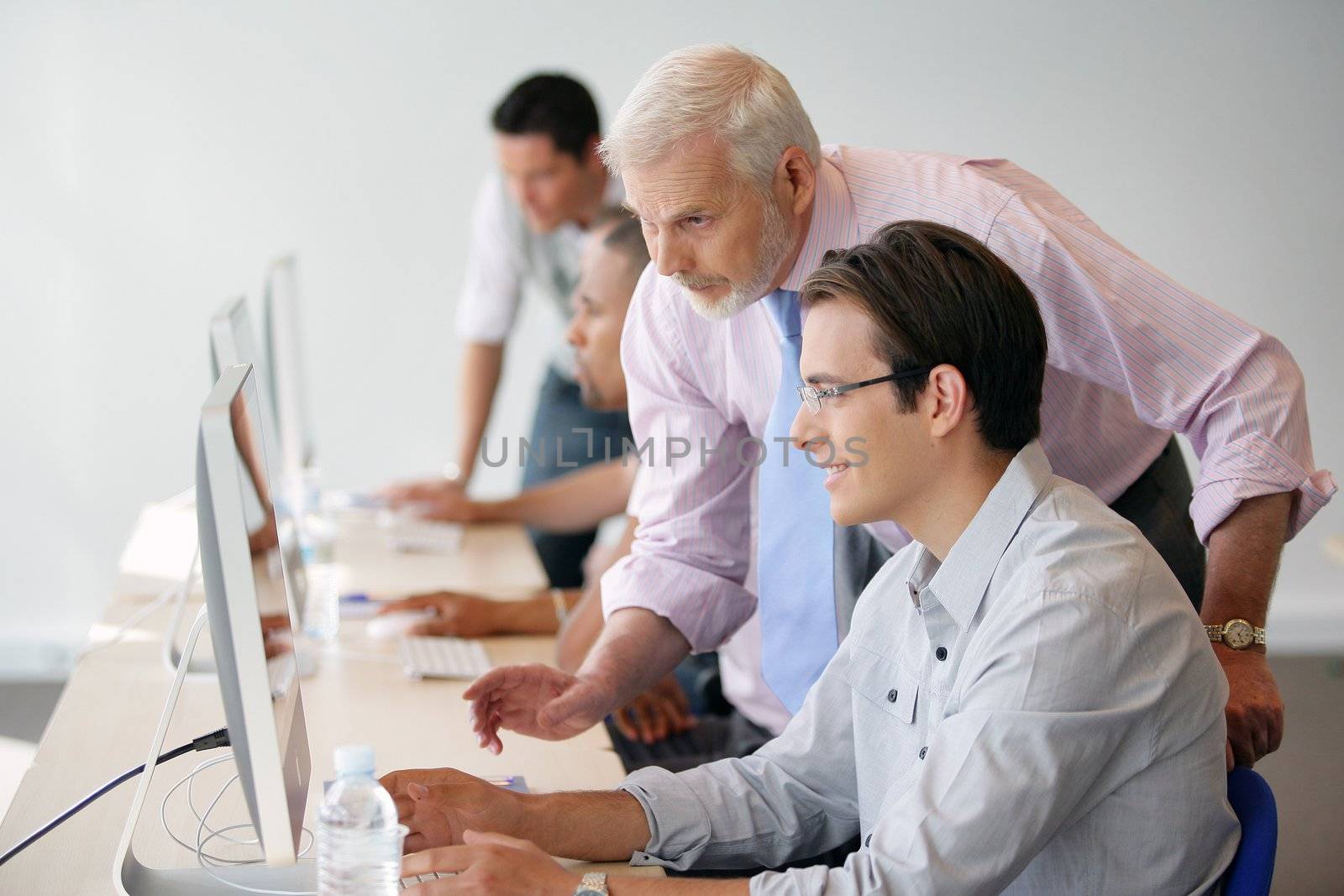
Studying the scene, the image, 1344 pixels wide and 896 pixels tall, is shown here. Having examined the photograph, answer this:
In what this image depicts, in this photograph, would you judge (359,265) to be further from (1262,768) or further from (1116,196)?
(1262,768)

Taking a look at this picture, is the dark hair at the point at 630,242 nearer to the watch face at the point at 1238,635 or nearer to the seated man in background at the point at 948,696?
the seated man in background at the point at 948,696

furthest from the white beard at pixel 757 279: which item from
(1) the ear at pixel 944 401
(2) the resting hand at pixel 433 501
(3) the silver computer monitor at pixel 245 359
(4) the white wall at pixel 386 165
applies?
(4) the white wall at pixel 386 165

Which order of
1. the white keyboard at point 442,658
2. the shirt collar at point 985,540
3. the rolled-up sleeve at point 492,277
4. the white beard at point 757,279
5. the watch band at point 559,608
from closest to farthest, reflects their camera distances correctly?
the shirt collar at point 985,540 < the white beard at point 757,279 < the white keyboard at point 442,658 < the watch band at point 559,608 < the rolled-up sleeve at point 492,277

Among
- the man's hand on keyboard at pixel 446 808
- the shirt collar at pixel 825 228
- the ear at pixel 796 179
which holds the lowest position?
the man's hand on keyboard at pixel 446 808

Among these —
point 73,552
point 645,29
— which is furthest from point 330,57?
point 73,552

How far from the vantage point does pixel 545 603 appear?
95.0 inches

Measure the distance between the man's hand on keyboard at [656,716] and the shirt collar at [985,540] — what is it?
1012 mm

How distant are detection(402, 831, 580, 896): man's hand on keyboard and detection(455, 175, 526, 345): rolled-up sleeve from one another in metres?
2.56

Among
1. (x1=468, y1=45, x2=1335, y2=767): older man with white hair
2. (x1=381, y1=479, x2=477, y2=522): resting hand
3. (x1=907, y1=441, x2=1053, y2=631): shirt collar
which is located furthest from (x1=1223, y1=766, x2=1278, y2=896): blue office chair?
(x1=381, y1=479, x2=477, y2=522): resting hand

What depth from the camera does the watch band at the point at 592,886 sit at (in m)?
1.21

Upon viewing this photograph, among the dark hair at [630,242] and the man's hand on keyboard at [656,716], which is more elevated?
the dark hair at [630,242]

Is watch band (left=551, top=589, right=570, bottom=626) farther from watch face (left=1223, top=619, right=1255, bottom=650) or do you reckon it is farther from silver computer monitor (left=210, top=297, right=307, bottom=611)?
watch face (left=1223, top=619, right=1255, bottom=650)

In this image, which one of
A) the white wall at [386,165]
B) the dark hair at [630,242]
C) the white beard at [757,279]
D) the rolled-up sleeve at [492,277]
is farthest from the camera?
the white wall at [386,165]

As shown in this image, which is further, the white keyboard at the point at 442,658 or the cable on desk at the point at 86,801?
the white keyboard at the point at 442,658
